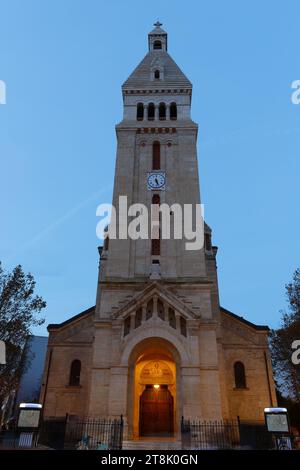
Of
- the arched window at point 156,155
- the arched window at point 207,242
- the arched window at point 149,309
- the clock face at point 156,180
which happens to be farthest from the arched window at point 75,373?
the arched window at point 156,155

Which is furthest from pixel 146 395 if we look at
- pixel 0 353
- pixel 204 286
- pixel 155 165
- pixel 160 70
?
pixel 160 70

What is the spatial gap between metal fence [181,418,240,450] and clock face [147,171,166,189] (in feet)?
61.0

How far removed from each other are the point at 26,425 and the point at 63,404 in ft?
40.0

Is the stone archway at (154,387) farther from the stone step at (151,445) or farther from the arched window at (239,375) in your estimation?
the arched window at (239,375)

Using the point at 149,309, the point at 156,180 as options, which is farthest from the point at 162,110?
A: the point at 149,309

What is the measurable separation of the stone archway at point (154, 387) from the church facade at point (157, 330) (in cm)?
7

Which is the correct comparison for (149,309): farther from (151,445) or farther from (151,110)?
(151,110)

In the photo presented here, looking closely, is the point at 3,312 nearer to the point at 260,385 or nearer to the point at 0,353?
the point at 0,353

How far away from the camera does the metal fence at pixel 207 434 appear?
21.4 meters

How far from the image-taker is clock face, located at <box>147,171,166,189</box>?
3425 cm

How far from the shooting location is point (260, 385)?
3027 centimetres

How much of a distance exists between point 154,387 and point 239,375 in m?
7.10

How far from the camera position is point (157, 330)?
26156 millimetres

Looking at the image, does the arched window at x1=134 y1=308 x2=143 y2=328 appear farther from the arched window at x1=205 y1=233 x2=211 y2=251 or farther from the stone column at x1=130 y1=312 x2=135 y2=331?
the arched window at x1=205 y1=233 x2=211 y2=251
